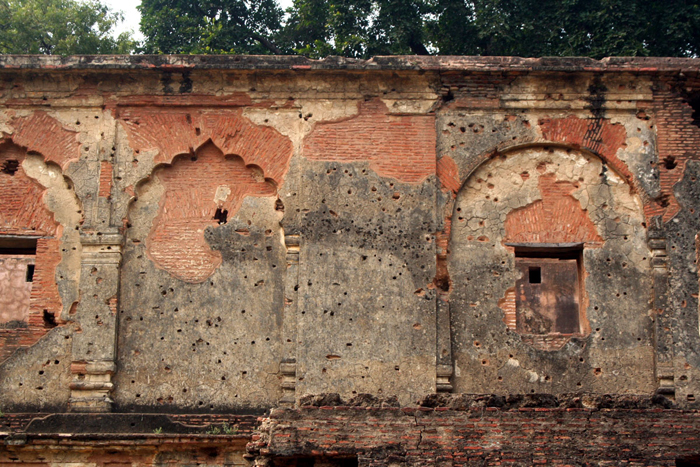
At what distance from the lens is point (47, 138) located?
11.3 m

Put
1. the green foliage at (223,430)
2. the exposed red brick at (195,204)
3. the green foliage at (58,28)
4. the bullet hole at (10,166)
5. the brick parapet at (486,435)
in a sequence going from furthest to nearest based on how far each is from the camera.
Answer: the green foliage at (58,28) < the bullet hole at (10,166) < the exposed red brick at (195,204) < the green foliage at (223,430) < the brick parapet at (486,435)

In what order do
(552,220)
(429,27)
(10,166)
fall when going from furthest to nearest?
→ (429,27) < (10,166) < (552,220)

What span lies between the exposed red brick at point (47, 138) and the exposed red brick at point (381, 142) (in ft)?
8.84

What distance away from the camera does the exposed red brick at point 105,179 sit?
11.1 m

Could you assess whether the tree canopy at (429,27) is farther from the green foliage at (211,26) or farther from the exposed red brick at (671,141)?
the exposed red brick at (671,141)

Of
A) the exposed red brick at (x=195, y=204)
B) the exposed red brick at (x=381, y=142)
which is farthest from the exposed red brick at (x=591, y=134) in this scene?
the exposed red brick at (x=195, y=204)

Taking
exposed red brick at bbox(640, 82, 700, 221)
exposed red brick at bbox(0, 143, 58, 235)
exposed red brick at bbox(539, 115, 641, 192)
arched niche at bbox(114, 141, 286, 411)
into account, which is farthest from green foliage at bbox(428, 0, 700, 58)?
exposed red brick at bbox(0, 143, 58, 235)

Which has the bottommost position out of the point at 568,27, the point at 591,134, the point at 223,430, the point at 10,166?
the point at 223,430

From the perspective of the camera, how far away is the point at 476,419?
737 cm

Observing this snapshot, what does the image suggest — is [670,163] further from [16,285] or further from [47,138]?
[16,285]

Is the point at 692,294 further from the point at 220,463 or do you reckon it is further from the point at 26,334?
the point at 26,334

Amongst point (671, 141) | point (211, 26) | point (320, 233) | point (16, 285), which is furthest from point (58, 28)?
point (671, 141)

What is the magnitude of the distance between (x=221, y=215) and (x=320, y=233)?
118 centimetres

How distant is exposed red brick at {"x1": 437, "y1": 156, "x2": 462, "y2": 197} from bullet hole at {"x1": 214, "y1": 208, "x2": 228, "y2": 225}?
2.45 m
